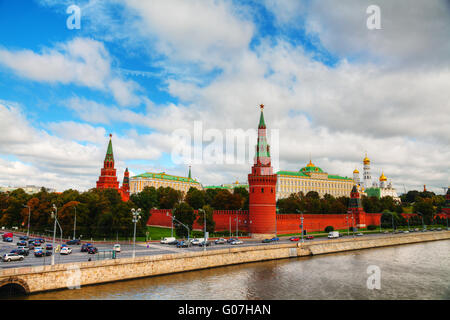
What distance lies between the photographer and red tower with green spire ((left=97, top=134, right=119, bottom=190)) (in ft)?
347

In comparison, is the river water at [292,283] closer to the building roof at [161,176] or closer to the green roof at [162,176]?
the building roof at [161,176]

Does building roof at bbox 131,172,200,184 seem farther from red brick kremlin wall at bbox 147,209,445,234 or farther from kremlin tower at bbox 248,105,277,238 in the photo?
kremlin tower at bbox 248,105,277,238

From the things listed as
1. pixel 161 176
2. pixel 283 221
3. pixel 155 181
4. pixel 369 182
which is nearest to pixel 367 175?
pixel 369 182

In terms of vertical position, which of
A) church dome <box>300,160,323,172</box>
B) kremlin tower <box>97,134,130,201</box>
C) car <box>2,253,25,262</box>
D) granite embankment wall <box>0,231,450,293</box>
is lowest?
granite embankment wall <box>0,231,450,293</box>

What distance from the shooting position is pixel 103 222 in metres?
55.2

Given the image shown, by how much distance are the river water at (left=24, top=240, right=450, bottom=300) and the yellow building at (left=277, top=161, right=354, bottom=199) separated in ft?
356

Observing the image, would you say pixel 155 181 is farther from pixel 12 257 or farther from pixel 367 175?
pixel 12 257

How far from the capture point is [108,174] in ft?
350

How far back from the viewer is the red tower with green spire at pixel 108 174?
347ft

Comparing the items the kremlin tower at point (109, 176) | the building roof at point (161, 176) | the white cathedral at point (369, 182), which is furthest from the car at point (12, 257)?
the white cathedral at point (369, 182)

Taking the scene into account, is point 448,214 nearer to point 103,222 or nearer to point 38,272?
point 103,222

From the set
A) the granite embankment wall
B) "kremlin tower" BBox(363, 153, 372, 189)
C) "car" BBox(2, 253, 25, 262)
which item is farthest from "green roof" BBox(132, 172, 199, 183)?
"car" BBox(2, 253, 25, 262)
